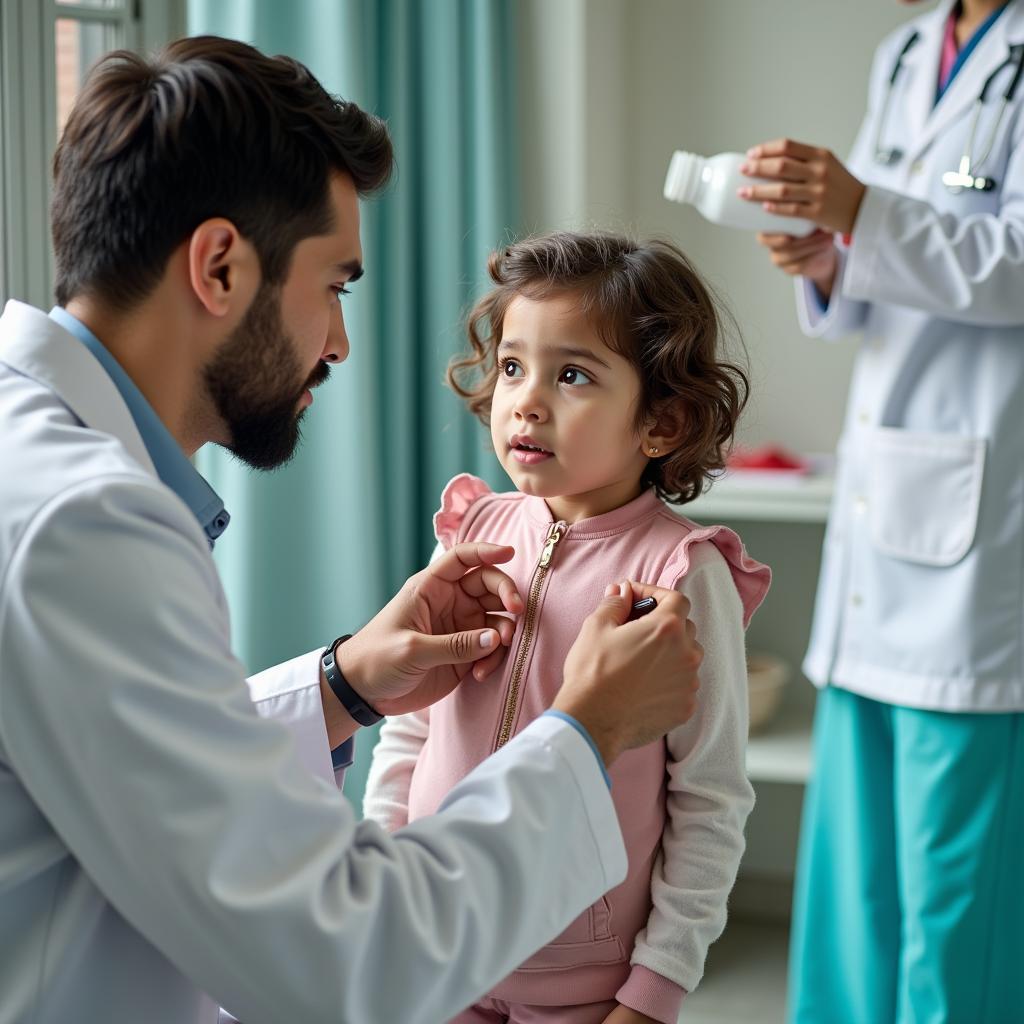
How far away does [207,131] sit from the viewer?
101 centimetres

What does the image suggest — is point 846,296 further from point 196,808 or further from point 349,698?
point 196,808

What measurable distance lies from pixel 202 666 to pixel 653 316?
0.59m

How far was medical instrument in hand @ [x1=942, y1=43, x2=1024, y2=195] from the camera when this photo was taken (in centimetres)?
190

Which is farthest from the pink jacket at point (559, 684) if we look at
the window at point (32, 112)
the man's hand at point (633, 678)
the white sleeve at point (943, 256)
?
the window at point (32, 112)

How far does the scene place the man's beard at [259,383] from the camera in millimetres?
1078

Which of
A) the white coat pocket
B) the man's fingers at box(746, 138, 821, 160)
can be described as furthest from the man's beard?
the white coat pocket

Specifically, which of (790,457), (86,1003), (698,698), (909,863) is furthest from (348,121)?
(790,457)

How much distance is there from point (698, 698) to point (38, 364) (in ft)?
2.03

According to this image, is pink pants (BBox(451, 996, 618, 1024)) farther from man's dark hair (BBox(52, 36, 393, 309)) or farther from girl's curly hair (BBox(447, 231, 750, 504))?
man's dark hair (BBox(52, 36, 393, 309))

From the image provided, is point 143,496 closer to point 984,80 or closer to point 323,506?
point 323,506

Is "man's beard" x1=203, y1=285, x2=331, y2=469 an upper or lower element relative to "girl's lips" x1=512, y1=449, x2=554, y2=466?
upper

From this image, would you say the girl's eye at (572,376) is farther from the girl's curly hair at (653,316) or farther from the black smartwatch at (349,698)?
the black smartwatch at (349,698)

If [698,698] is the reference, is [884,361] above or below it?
above

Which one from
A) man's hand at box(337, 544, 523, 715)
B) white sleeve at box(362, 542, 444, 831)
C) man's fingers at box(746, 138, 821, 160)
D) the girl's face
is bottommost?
white sleeve at box(362, 542, 444, 831)
